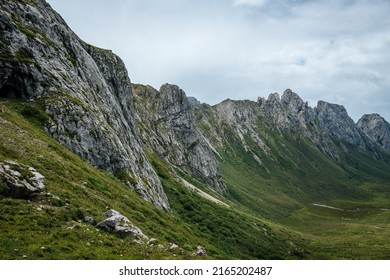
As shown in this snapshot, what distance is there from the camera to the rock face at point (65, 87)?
2255 inches

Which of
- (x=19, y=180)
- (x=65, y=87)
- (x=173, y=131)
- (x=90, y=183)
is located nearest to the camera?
(x=19, y=180)

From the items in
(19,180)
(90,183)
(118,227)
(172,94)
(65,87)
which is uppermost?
(172,94)

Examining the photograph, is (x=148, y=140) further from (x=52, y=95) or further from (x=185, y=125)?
(x=52, y=95)

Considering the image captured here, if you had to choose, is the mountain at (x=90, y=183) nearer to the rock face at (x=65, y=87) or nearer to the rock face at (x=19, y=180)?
the rock face at (x=19, y=180)

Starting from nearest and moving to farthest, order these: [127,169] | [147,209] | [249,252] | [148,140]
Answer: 1. [147,209]
2. [127,169]
3. [249,252]
4. [148,140]

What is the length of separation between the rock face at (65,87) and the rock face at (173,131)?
4670 cm

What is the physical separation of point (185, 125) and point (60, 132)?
111214mm

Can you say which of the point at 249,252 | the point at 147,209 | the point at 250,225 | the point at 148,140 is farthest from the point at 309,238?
the point at 147,209

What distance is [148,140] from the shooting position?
12644cm

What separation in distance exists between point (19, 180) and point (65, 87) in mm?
38398


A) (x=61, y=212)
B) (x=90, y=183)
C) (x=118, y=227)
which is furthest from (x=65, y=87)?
(x=118, y=227)

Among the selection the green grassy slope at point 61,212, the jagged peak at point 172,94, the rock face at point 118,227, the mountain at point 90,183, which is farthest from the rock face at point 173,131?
the rock face at point 118,227

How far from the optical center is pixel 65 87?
64312mm

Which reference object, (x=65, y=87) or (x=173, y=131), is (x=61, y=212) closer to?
(x=65, y=87)
